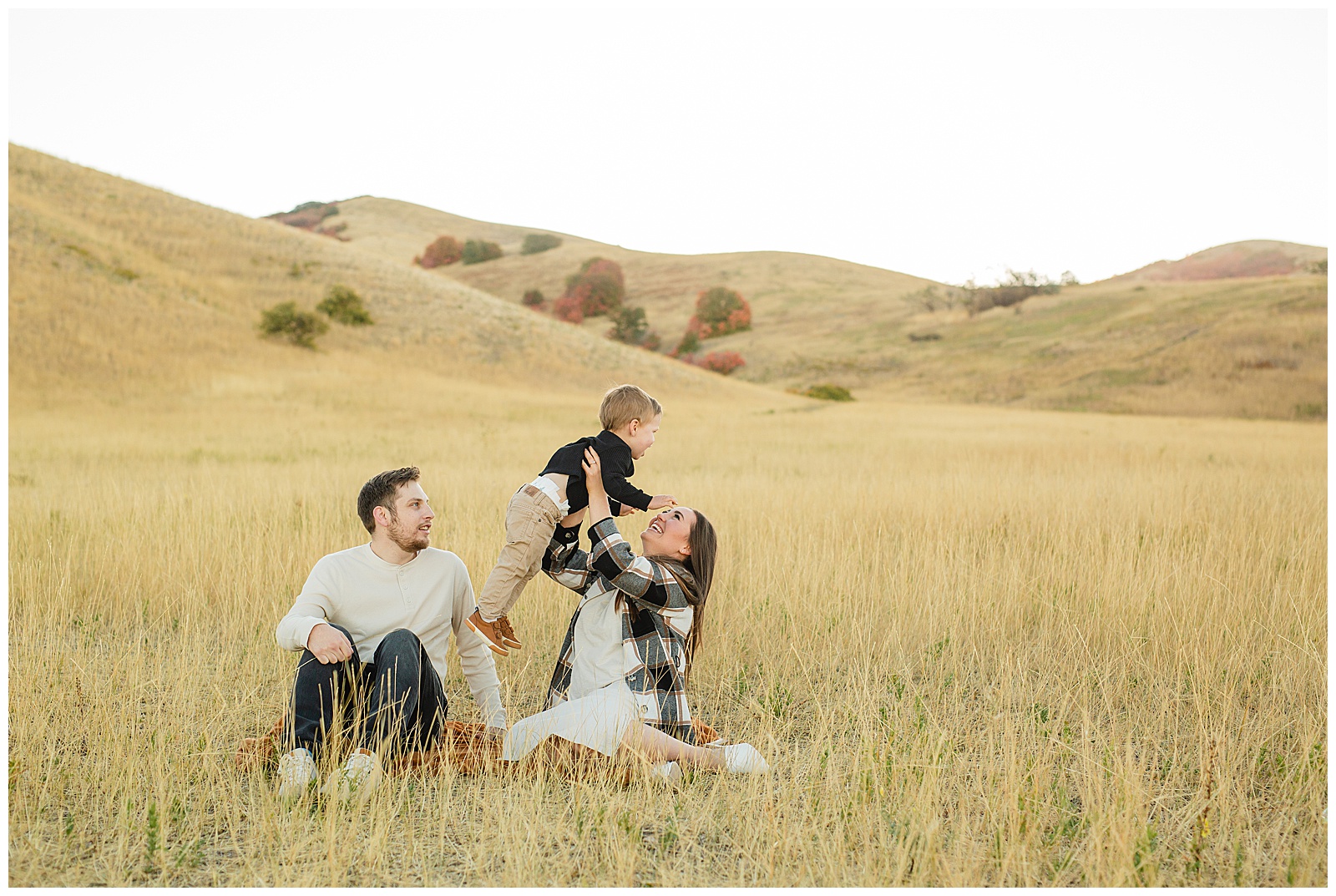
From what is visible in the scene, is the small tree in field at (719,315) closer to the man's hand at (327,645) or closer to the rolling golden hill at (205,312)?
the rolling golden hill at (205,312)

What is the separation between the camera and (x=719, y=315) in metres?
88.1

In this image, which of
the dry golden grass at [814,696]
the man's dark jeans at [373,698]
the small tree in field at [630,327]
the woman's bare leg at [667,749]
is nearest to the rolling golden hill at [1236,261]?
the small tree in field at [630,327]

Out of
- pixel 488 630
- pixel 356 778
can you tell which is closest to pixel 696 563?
pixel 488 630

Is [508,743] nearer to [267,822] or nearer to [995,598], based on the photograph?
[267,822]

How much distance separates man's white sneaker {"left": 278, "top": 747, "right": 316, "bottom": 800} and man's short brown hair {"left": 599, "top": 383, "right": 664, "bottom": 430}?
203 centimetres

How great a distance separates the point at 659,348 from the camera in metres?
82.8

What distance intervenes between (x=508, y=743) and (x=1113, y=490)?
32.4ft

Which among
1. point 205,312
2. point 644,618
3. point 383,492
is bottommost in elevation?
point 644,618

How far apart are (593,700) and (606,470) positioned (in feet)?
3.63

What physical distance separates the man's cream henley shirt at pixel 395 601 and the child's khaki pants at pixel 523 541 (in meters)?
0.20

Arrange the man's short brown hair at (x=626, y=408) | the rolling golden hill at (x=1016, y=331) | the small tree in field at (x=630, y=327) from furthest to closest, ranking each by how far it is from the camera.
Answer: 1. the small tree in field at (x=630, y=327)
2. the rolling golden hill at (x=1016, y=331)
3. the man's short brown hair at (x=626, y=408)

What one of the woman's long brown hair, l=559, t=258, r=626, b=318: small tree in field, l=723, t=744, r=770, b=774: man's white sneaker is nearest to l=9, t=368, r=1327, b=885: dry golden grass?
l=723, t=744, r=770, b=774: man's white sneaker

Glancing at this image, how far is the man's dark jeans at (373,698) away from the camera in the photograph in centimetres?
391

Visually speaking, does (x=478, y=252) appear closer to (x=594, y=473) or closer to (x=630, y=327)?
(x=630, y=327)
